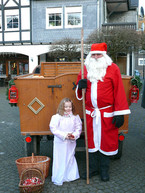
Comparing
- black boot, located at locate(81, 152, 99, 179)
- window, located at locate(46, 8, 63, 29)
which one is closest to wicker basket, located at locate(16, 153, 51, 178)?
black boot, located at locate(81, 152, 99, 179)

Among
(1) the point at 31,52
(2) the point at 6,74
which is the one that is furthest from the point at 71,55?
(2) the point at 6,74

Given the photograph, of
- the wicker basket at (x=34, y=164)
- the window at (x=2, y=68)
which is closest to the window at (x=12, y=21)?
the window at (x=2, y=68)

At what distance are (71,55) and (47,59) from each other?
5.59m

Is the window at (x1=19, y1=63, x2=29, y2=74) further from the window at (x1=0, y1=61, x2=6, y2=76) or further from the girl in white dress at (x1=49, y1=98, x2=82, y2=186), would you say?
the girl in white dress at (x1=49, y1=98, x2=82, y2=186)

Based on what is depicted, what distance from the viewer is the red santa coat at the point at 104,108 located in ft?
11.4

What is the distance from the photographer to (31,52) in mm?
18125

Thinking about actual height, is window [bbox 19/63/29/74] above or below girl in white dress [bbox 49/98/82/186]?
above

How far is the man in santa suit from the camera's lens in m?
3.47

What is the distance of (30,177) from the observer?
11.2 ft

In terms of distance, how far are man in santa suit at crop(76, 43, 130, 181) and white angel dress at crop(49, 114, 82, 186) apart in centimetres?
20

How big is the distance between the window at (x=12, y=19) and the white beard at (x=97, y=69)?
16.2m

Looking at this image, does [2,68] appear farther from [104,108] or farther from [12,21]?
[104,108]

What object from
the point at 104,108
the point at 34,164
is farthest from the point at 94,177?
the point at 104,108

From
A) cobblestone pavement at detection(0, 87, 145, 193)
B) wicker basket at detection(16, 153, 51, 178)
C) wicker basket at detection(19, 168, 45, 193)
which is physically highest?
wicker basket at detection(16, 153, 51, 178)
